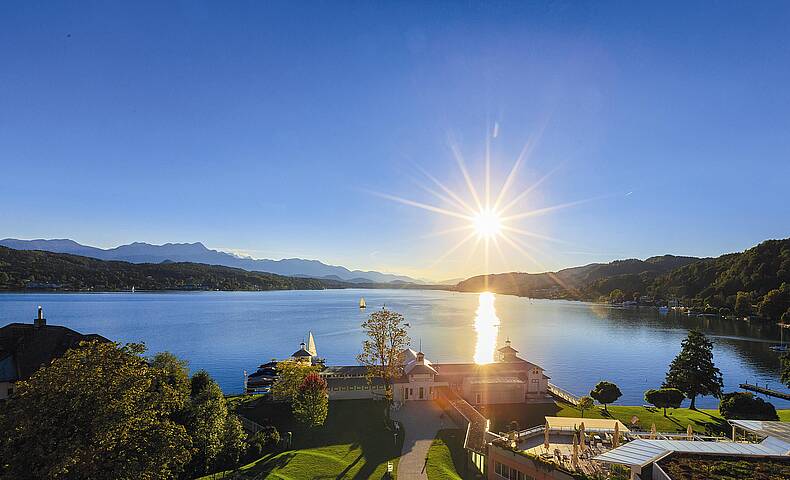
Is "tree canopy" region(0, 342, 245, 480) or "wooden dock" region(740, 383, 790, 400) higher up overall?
"tree canopy" region(0, 342, 245, 480)

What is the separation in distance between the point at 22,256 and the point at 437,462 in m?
233

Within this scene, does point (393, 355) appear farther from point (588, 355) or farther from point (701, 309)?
point (701, 309)

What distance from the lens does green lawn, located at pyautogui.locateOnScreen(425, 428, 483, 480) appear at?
76.0ft

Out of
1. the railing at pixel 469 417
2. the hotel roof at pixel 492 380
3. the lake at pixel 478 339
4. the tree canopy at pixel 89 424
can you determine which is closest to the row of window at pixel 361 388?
the railing at pixel 469 417

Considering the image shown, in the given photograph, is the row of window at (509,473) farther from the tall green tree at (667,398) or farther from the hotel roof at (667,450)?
the tall green tree at (667,398)

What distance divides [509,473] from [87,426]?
59.1 ft

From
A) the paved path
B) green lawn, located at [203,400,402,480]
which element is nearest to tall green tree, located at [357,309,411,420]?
green lawn, located at [203,400,402,480]

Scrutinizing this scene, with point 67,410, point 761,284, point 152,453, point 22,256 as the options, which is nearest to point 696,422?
point 152,453

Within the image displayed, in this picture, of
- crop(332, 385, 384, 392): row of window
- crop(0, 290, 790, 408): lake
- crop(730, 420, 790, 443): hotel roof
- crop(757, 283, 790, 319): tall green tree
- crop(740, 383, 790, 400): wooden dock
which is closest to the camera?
crop(730, 420, 790, 443): hotel roof

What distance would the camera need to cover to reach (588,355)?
72188 mm

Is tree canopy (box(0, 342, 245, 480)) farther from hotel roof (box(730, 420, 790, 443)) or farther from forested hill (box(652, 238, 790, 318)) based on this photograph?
forested hill (box(652, 238, 790, 318))

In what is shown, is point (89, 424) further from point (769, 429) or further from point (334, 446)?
point (769, 429)

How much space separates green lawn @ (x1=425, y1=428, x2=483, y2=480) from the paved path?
0.40 metres

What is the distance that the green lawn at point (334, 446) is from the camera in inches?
912
